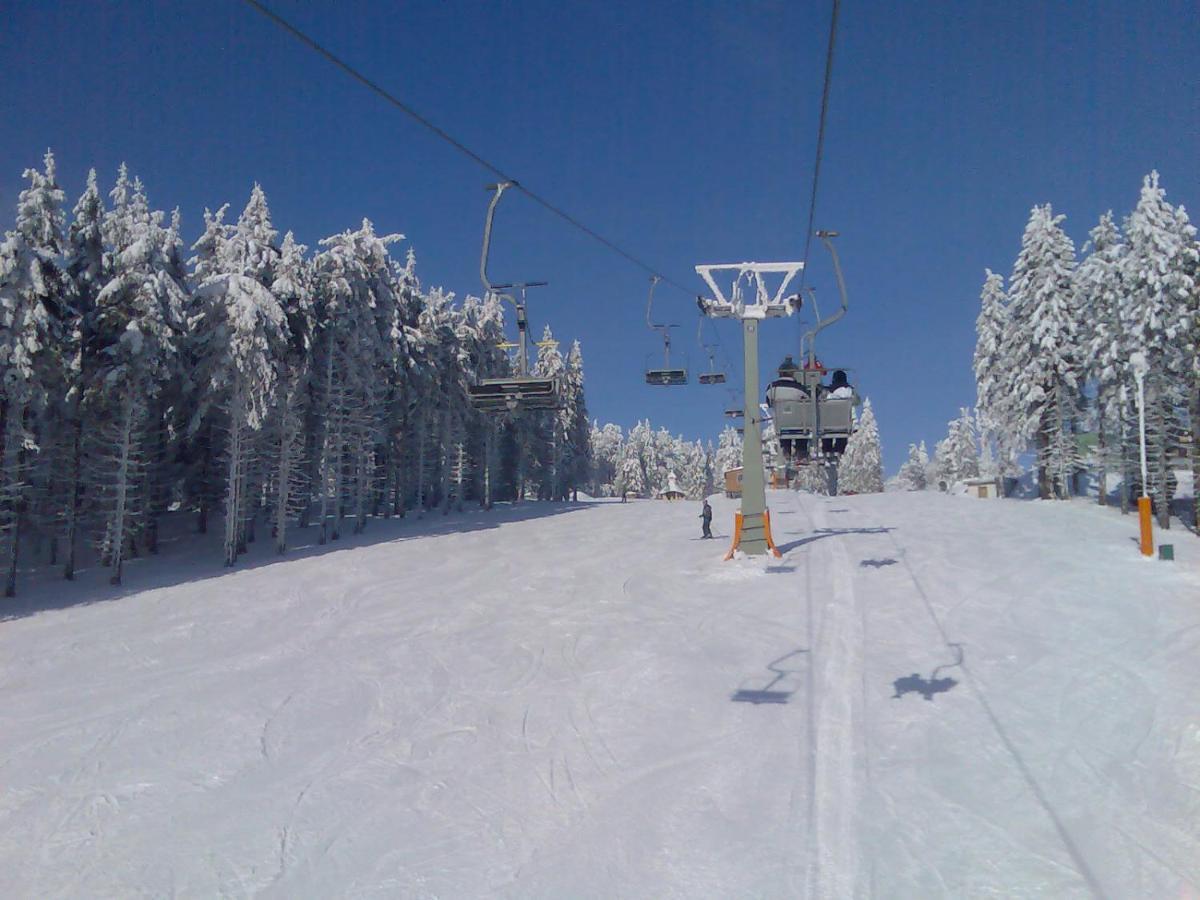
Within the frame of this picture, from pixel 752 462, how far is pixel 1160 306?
20.1m

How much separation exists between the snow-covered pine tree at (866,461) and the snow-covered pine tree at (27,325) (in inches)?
3637

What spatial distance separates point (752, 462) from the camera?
21.4 meters

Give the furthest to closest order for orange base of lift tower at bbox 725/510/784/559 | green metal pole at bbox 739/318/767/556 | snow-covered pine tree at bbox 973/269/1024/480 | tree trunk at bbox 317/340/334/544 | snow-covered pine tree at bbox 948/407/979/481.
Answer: snow-covered pine tree at bbox 948/407/979/481 → snow-covered pine tree at bbox 973/269/1024/480 → tree trunk at bbox 317/340/334/544 → orange base of lift tower at bbox 725/510/784/559 → green metal pole at bbox 739/318/767/556

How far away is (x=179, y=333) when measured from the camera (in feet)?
94.1

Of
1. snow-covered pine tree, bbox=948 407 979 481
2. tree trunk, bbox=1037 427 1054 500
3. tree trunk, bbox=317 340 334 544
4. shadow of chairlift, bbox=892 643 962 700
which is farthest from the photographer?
snow-covered pine tree, bbox=948 407 979 481

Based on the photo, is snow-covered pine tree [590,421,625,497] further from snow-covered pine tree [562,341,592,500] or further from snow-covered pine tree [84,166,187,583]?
snow-covered pine tree [84,166,187,583]

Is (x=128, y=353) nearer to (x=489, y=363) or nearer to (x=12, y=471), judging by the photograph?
(x=12, y=471)

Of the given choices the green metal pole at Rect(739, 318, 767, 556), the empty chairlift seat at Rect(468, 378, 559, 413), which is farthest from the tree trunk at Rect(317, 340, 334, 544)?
the green metal pole at Rect(739, 318, 767, 556)

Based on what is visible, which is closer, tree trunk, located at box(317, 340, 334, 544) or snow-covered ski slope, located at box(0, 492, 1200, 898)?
snow-covered ski slope, located at box(0, 492, 1200, 898)

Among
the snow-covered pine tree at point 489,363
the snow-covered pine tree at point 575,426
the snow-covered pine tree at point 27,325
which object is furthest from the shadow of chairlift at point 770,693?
the snow-covered pine tree at point 575,426

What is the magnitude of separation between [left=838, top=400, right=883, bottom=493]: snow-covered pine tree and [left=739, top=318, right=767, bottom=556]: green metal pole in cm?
8607

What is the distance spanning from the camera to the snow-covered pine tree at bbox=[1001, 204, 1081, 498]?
40188mm

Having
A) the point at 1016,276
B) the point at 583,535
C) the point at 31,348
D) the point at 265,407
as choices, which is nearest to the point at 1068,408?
the point at 1016,276

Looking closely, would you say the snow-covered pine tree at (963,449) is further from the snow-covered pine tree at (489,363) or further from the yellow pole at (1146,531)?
the yellow pole at (1146,531)
